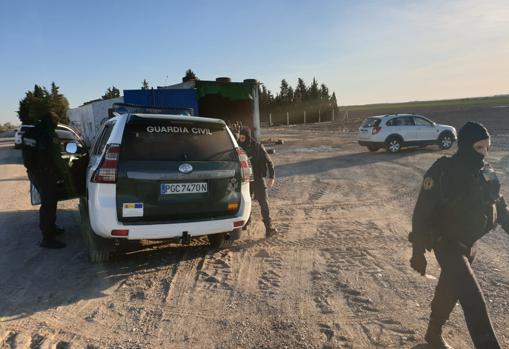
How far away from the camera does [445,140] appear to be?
1750cm

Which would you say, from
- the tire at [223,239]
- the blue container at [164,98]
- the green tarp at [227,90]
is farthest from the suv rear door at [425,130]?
the tire at [223,239]

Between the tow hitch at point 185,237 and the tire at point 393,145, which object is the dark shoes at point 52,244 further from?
the tire at point 393,145

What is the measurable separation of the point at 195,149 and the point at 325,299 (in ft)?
6.89

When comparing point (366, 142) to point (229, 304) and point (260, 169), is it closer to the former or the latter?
point (260, 169)

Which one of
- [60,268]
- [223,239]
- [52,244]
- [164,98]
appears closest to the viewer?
[60,268]

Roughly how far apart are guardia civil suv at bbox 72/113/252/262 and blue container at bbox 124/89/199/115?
25.6 feet

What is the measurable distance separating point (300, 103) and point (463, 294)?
57696 mm

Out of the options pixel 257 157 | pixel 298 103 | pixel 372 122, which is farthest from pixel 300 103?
pixel 257 157

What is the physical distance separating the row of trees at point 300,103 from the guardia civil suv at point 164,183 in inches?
2070

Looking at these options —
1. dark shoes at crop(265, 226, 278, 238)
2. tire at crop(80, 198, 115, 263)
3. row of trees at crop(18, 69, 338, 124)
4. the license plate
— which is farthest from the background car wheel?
row of trees at crop(18, 69, 338, 124)

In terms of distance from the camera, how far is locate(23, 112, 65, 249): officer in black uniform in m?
5.28

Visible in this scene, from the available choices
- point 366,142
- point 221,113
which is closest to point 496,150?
point 366,142

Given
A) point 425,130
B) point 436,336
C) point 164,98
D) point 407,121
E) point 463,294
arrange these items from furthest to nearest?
point 425,130
point 407,121
point 164,98
point 436,336
point 463,294

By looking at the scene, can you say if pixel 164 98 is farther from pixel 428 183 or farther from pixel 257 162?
pixel 428 183
